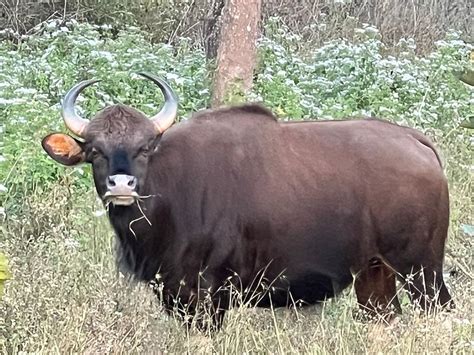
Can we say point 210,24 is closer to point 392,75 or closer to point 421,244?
point 392,75

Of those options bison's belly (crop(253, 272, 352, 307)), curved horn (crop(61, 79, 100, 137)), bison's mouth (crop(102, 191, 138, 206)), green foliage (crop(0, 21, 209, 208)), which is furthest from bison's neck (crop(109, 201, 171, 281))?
green foliage (crop(0, 21, 209, 208))

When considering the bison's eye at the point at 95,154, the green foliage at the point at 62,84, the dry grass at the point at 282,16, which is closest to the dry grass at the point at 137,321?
A: the bison's eye at the point at 95,154

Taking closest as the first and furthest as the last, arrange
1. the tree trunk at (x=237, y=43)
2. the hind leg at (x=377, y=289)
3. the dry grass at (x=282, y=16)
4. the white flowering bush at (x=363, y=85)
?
the hind leg at (x=377, y=289), the white flowering bush at (x=363, y=85), the tree trunk at (x=237, y=43), the dry grass at (x=282, y=16)

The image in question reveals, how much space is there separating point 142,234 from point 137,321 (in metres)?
0.58

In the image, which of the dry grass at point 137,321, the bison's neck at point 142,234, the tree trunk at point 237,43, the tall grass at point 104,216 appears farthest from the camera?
the tree trunk at point 237,43

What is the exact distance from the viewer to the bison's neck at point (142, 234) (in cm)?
602

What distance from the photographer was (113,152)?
5.84m

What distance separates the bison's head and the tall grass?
23.6 inches

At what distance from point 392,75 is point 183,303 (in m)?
7.35

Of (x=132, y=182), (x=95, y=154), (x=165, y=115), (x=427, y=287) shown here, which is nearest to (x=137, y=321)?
(x=132, y=182)

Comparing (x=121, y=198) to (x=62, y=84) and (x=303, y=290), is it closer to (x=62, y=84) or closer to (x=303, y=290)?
(x=303, y=290)

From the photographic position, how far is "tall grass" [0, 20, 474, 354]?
5520mm

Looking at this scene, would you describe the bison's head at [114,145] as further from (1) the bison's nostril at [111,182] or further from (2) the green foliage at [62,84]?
(2) the green foliage at [62,84]

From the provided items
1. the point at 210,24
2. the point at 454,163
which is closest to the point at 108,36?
the point at 210,24
